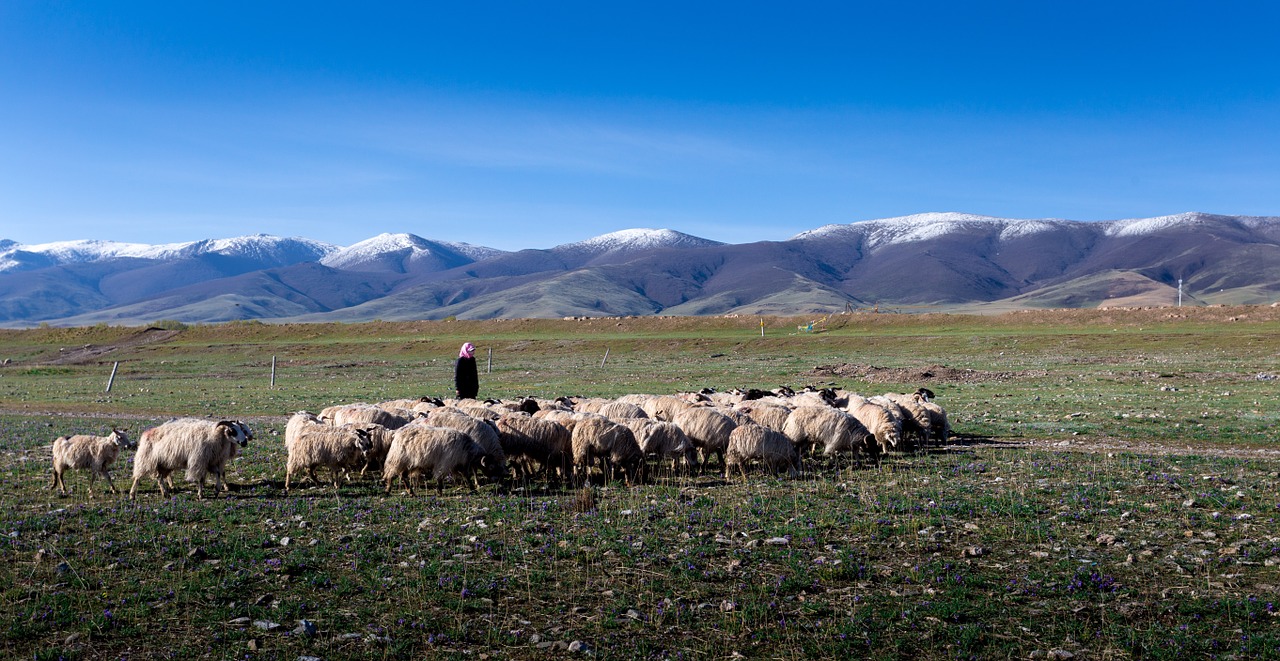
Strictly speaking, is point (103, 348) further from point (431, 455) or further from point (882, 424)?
point (882, 424)

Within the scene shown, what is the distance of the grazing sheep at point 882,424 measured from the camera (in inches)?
727

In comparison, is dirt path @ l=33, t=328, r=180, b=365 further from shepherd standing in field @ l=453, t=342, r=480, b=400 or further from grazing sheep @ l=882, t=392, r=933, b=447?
grazing sheep @ l=882, t=392, r=933, b=447

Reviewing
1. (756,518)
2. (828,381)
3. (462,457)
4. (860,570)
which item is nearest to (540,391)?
A: (828,381)

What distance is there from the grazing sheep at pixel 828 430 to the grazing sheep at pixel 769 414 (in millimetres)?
212

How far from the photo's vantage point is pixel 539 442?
52.9 feet

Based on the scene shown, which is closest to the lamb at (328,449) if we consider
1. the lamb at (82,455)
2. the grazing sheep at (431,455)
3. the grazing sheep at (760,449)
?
the grazing sheep at (431,455)

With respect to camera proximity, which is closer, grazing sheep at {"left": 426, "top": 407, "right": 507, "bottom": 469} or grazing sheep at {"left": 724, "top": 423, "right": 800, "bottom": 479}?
grazing sheep at {"left": 426, "top": 407, "right": 507, "bottom": 469}

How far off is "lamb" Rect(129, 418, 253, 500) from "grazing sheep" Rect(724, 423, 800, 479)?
29.1 feet

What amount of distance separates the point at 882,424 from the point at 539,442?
776 cm

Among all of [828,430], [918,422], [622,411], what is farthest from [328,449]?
[918,422]

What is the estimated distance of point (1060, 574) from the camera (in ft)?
30.0

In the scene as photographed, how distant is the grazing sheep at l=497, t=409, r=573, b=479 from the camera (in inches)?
630

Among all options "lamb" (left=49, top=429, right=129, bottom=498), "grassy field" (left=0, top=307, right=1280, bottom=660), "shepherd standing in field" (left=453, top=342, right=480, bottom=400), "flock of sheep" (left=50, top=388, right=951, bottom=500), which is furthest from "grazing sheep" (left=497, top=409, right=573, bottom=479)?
"shepherd standing in field" (left=453, top=342, right=480, bottom=400)

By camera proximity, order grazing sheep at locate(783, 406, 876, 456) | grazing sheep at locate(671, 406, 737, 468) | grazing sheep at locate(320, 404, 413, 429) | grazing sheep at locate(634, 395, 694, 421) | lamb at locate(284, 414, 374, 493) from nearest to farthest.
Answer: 1. lamb at locate(284, 414, 374, 493)
2. grazing sheep at locate(671, 406, 737, 468)
3. grazing sheep at locate(783, 406, 876, 456)
4. grazing sheep at locate(320, 404, 413, 429)
5. grazing sheep at locate(634, 395, 694, 421)
